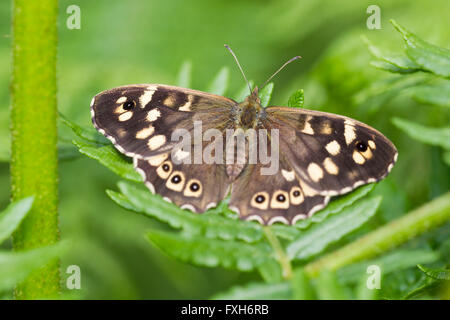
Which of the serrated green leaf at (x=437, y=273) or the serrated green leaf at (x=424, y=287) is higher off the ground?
the serrated green leaf at (x=437, y=273)

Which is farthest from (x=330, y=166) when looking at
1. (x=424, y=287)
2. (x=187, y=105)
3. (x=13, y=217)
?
(x=13, y=217)

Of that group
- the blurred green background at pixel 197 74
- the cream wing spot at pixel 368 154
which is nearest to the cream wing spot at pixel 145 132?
the blurred green background at pixel 197 74

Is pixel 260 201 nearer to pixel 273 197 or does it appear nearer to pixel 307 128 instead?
pixel 273 197

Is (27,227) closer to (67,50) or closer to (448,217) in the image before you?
(448,217)

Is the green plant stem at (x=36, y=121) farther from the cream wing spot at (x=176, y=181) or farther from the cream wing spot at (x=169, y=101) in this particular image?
the cream wing spot at (x=169, y=101)

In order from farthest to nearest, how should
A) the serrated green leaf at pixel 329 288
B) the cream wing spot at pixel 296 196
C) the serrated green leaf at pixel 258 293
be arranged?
the cream wing spot at pixel 296 196
the serrated green leaf at pixel 258 293
the serrated green leaf at pixel 329 288

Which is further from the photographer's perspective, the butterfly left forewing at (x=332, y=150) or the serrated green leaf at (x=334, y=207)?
the butterfly left forewing at (x=332, y=150)

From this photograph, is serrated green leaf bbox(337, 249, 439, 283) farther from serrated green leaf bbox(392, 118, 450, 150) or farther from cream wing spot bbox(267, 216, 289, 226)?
serrated green leaf bbox(392, 118, 450, 150)

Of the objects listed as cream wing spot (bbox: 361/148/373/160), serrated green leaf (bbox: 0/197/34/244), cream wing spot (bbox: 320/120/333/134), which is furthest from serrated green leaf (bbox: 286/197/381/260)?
serrated green leaf (bbox: 0/197/34/244)
